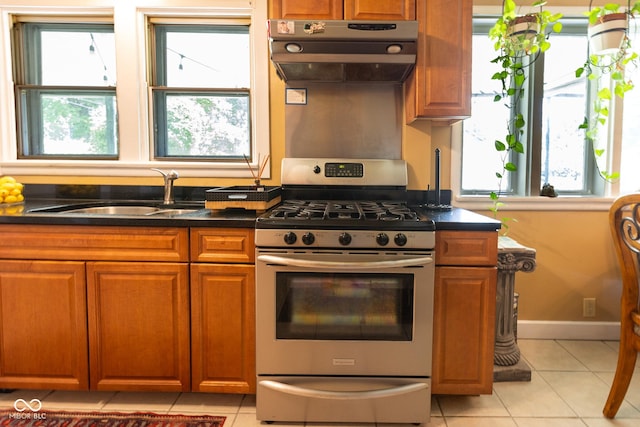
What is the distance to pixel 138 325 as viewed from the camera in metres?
1.70

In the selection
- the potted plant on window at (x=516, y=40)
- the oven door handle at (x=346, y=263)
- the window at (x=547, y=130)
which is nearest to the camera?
the oven door handle at (x=346, y=263)

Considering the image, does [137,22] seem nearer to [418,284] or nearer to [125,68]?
[125,68]

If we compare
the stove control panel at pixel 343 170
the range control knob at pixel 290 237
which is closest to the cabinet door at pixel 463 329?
the range control knob at pixel 290 237

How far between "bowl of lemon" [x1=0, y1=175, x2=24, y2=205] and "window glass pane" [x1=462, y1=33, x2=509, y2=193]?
8.97 ft

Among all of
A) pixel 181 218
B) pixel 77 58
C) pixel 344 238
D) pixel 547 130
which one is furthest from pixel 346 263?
pixel 77 58

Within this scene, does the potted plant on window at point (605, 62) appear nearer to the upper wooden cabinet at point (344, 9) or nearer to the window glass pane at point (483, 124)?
the window glass pane at point (483, 124)

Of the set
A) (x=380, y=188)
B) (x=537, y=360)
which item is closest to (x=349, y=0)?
(x=380, y=188)

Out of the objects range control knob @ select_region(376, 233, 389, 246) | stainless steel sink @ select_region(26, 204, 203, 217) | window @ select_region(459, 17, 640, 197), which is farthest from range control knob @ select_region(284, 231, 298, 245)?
window @ select_region(459, 17, 640, 197)

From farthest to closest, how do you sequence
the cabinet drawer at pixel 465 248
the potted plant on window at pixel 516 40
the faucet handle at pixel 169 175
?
the faucet handle at pixel 169 175 → the potted plant on window at pixel 516 40 → the cabinet drawer at pixel 465 248

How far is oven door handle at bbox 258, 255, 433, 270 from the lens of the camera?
5.11ft

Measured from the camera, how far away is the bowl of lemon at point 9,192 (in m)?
2.10

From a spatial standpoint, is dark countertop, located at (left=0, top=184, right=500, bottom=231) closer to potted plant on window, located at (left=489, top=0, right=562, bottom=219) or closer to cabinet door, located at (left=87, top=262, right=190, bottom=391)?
cabinet door, located at (left=87, top=262, right=190, bottom=391)

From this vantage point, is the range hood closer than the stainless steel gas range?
No

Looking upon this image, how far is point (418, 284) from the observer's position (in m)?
1.60
